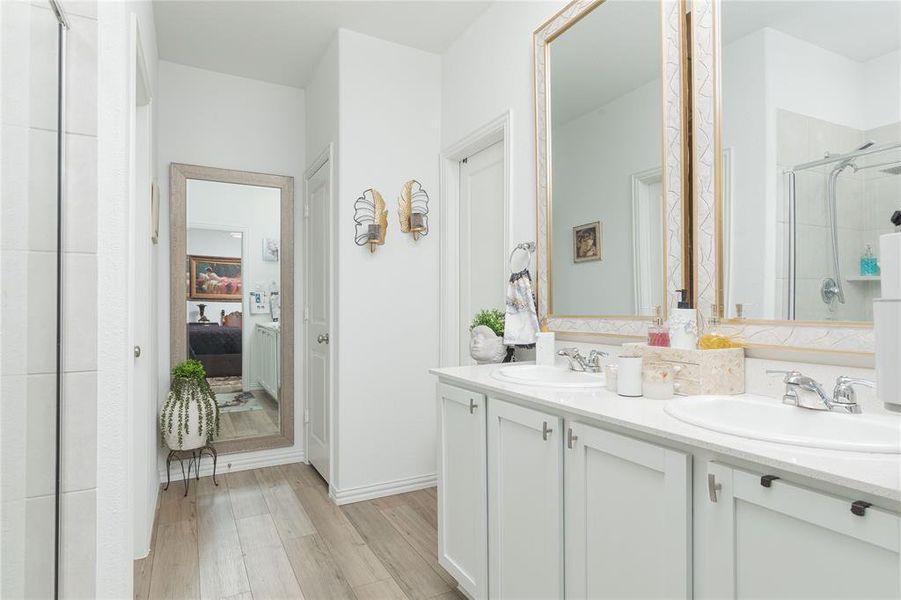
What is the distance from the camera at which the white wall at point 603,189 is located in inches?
70.5

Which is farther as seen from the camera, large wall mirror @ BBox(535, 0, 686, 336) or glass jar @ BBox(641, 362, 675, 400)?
large wall mirror @ BBox(535, 0, 686, 336)

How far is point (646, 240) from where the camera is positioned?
178 cm

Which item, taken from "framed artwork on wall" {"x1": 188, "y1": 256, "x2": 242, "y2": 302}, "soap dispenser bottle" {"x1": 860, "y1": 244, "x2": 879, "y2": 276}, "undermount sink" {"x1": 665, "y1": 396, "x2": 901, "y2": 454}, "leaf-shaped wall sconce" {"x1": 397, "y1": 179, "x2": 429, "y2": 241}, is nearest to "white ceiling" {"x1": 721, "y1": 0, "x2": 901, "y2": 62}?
"soap dispenser bottle" {"x1": 860, "y1": 244, "x2": 879, "y2": 276}

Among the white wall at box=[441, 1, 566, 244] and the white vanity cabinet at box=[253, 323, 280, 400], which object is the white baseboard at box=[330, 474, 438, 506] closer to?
the white vanity cabinet at box=[253, 323, 280, 400]

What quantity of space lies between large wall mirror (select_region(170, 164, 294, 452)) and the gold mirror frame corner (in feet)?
9.21

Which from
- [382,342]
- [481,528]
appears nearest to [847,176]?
[481,528]

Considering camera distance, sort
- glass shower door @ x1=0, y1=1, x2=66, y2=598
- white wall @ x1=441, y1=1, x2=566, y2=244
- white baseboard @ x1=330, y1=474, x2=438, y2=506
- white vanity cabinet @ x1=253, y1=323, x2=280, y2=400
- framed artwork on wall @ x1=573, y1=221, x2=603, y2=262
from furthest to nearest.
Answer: white vanity cabinet @ x1=253, y1=323, x2=280, y2=400, white baseboard @ x1=330, y1=474, x2=438, y2=506, white wall @ x1=441, y1=1, x2=566, y2=244, framed artwork on wall @ x1=573, y1=221, x2=603, y2=262, glass shower door @ x1=0, y1=1, x2=66, y2=598

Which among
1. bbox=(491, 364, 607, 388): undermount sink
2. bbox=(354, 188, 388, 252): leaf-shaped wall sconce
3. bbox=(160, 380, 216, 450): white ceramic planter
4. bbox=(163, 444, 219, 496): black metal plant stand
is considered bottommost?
bbox=(163, 444, 219, 496): black metal plant stand

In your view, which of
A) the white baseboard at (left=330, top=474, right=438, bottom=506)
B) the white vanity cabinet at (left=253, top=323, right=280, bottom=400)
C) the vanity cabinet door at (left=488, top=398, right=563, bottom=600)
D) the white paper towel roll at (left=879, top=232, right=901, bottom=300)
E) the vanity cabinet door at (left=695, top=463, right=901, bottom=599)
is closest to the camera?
the white paper towel roll at (left=879, top=232, right=901, bottom=300)

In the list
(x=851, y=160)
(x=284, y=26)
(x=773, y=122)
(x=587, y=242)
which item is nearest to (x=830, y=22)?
(x=773, y=122)

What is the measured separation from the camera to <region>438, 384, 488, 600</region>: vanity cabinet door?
1.71m

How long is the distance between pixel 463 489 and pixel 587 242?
1.07 m

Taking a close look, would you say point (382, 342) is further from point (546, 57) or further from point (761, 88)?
point (761, 88)

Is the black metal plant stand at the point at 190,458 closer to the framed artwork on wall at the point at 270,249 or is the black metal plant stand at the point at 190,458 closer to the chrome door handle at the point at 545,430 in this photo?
the framed artwork on wall at the point at 270,249
